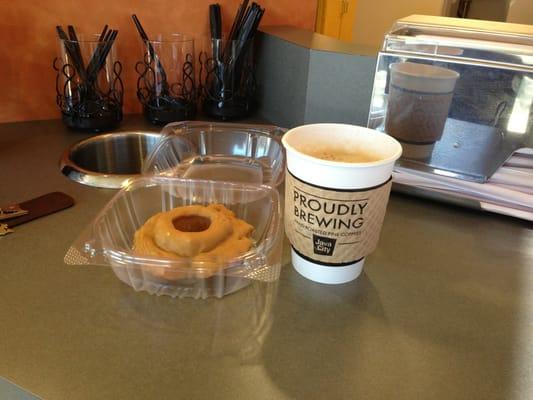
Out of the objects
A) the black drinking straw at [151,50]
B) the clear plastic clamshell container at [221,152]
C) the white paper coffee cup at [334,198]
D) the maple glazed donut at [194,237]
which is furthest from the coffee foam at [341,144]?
the black drinking straw at [151,50]

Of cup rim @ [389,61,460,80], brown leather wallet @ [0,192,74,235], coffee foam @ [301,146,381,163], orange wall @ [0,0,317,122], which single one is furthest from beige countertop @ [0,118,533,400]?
orange wall @ [0,0,317,122]

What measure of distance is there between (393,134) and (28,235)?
592 mm

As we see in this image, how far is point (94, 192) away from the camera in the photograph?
2.61 feet

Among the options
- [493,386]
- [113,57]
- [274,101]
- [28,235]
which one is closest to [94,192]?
[28,235]

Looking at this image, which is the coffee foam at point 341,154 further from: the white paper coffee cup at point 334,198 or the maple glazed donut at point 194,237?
the maple glazed donut at point 194,237

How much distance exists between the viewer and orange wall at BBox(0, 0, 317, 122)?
3.23 feet

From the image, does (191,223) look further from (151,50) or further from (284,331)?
(151,50)

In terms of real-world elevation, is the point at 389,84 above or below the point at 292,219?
above

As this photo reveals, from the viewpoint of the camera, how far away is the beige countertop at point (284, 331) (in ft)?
1.49

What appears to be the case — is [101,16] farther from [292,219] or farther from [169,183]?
Answer: [292,219]

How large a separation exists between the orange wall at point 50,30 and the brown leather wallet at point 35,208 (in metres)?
0.40

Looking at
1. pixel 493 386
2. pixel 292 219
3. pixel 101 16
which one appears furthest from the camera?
pixel 101 16

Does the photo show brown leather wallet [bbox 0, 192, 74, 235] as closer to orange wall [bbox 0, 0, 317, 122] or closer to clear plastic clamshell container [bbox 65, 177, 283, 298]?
clear plastic clamshell container [bbox 65, 177, 283, 298]

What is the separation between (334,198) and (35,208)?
0.47 metres
